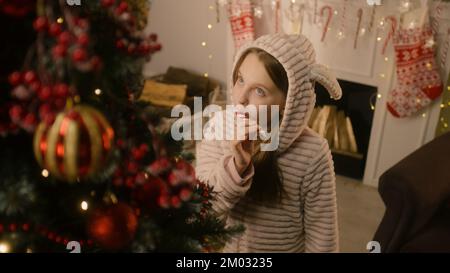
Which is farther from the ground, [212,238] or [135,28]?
[135,28]

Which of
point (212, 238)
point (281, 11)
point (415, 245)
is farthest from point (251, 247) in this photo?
point (281, 11)

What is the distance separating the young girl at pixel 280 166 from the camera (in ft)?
3.50

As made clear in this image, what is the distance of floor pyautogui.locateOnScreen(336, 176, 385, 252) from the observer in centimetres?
236

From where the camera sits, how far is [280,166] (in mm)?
1145

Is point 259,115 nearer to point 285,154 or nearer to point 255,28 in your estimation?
point 285,154

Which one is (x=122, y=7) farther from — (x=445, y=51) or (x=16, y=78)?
(x=445, y=51)

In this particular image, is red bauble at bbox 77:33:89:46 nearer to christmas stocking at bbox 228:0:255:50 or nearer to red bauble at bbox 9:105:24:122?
red bauble at bbox 9:105:24:122

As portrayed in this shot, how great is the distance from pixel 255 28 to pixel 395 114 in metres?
1.04

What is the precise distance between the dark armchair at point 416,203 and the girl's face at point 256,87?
86 cm

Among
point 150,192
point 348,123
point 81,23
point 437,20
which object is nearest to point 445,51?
point 437,20

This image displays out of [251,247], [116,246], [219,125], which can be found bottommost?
[251,247]

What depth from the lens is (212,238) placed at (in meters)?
0.93

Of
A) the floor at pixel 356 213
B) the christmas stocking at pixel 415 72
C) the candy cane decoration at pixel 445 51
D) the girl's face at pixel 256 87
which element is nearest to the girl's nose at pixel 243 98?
the girl's face at pixel 256 87
